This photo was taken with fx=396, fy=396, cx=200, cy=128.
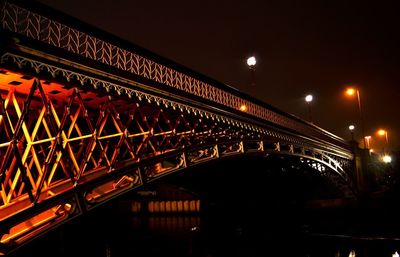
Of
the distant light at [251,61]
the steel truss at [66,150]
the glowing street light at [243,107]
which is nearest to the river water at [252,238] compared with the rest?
the steel truss at [66,150]

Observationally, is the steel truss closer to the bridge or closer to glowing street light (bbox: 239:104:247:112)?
the bridge

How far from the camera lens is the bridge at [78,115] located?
6.10 metres

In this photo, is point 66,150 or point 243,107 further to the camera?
point 243,107

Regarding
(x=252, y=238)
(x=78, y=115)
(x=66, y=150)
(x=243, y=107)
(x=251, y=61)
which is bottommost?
(x=252, y=238)

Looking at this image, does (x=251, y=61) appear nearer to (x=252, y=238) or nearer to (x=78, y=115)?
(x=78, y=115)

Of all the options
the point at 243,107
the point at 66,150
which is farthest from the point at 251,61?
the point at 66,150

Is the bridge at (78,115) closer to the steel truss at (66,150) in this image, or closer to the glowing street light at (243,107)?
the steel truss at (66,150)

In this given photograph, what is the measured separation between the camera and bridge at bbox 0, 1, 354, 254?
6.10 metres

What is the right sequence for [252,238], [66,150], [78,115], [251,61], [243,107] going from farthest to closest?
[252,238]
[251,61]
[243,107]
[78,115]
[66,150]

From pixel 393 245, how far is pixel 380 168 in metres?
25.9

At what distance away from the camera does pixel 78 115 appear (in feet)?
27.7

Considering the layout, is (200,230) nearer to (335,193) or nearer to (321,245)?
(321,245)

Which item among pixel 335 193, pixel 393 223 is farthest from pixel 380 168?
pixel 393 223

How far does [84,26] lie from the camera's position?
7.79m
